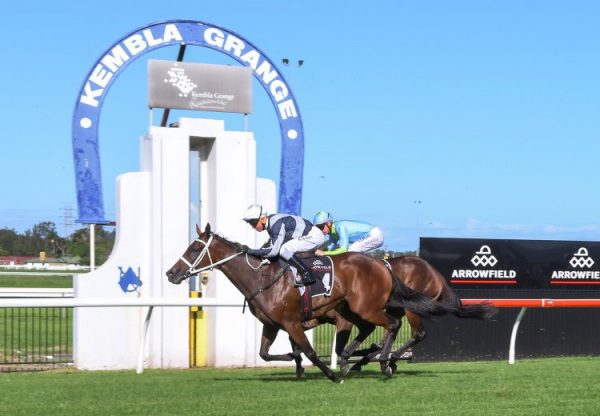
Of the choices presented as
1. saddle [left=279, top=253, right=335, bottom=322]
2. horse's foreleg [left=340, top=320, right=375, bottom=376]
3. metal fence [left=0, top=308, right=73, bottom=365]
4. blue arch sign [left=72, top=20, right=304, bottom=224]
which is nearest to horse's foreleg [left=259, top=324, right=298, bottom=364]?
saddle [left=279, top=253, right=335, bottom=322]

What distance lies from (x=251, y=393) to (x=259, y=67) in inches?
280

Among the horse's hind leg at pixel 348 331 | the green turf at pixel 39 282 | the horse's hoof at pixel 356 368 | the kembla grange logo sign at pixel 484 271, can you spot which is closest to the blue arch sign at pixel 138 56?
the kembla grange logo sign at pixel 484 271

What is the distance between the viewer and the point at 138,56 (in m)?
13.3

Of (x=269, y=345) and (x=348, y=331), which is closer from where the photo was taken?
(x=269, y=345)

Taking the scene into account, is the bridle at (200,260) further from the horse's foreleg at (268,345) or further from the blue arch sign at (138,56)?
the blue arch sign at (138,56)

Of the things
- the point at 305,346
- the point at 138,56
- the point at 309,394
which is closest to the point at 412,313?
the point at 305,346

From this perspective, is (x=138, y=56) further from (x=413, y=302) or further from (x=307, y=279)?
(x=413, y=302)

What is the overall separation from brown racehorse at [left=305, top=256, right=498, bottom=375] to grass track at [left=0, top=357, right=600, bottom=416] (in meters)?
0.30

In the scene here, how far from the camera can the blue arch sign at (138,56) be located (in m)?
13.0

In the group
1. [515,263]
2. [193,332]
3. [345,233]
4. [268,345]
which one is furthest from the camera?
[515,263]

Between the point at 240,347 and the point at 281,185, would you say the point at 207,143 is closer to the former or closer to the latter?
the point at 281,185

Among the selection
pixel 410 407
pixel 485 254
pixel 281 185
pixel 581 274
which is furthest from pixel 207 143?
pixel 410 407

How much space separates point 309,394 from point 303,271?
1582 millimetres

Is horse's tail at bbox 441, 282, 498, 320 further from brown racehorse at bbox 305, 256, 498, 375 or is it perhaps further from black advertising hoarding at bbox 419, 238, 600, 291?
black advertising hoarding at bbox 419, 238, 600, 291
